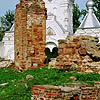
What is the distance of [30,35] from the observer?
1016 cm

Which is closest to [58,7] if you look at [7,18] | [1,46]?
[1,46]

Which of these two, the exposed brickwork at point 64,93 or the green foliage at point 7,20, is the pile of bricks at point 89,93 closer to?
the exposed brickwork at point 64,93

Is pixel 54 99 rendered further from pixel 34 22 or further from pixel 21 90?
pixel 34 22

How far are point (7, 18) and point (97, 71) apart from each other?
34463 millimetres

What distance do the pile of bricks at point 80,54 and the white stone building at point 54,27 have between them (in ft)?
51.2

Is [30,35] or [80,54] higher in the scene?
[30,35]

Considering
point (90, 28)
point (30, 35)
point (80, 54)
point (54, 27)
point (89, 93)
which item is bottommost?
point (89, 93)

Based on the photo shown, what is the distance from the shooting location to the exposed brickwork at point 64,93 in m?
5.18

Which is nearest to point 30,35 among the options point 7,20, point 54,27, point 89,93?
point 89,93

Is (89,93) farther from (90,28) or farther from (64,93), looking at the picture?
(90,28)

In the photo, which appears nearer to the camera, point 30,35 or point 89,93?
point 89,93

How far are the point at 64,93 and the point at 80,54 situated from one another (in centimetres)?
377

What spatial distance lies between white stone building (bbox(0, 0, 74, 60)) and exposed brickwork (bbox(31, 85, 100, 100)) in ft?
64.1

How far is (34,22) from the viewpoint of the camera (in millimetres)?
10281
